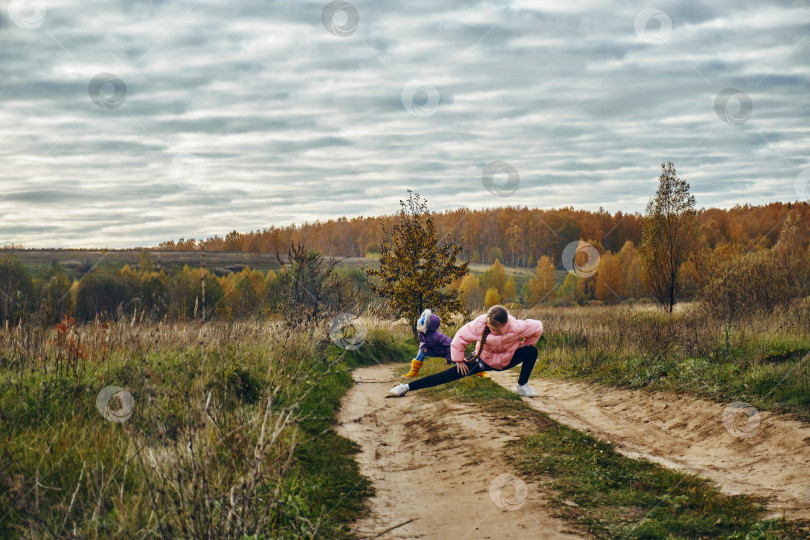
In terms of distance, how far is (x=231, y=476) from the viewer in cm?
505

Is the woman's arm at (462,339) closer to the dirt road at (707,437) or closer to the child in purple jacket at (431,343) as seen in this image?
the dirt road at (707,437)

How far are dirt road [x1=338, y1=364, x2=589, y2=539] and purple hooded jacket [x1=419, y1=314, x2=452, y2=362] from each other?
43.9 inches

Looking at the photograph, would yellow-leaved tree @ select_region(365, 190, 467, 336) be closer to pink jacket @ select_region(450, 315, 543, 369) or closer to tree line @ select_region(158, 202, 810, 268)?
pink jacket @ select_region(450, 315, 543, 369)

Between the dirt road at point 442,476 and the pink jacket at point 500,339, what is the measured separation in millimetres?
1062

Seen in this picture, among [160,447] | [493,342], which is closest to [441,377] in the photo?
[493,342]

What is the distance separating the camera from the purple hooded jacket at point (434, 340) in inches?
440

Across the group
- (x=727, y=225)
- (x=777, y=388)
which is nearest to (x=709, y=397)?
(x=777, y=388)

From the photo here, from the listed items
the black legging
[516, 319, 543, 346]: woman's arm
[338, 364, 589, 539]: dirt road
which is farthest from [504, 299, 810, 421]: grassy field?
[338, 364, 589, 539]: dirt road

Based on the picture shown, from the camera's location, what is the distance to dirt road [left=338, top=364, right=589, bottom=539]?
511 centimetres

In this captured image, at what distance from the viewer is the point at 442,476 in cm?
671

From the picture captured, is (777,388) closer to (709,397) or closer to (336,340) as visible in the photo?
(709,397)

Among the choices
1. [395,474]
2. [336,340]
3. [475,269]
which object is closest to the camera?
[395,474]

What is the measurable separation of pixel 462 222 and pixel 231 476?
13220 cm

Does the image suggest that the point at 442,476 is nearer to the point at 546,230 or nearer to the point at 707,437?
the point at 707,437
